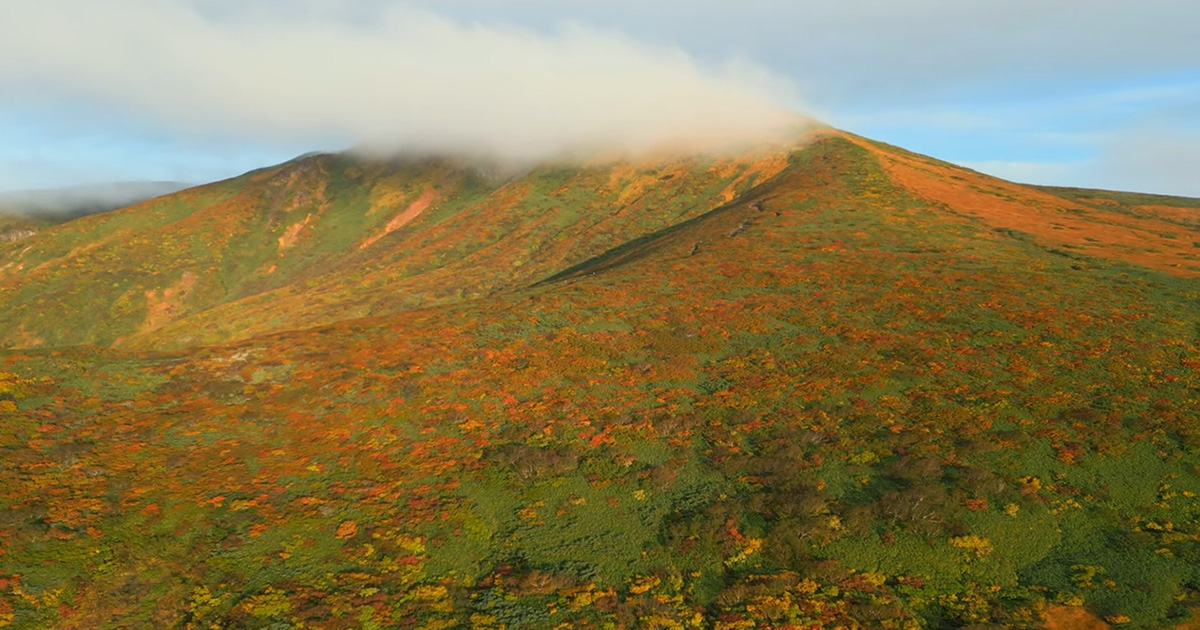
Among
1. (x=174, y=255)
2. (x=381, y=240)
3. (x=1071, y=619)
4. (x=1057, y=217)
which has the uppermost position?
(x=381, y=240)

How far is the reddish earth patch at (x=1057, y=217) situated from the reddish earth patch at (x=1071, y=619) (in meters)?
49.0

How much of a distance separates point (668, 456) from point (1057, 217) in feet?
266

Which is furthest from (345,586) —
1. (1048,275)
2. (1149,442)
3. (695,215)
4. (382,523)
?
(695,215)

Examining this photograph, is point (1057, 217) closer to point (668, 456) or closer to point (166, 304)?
point (668, 456)

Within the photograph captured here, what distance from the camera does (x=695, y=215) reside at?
405ft

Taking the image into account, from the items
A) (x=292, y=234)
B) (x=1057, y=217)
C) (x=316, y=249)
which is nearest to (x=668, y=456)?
(x=1057, y=217)

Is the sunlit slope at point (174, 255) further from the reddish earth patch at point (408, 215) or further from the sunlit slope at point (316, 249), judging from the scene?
the reddish earth patch at point (408, 215)

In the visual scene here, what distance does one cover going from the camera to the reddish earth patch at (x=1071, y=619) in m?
17.9

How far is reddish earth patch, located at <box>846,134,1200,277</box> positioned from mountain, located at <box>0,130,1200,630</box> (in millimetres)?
1401

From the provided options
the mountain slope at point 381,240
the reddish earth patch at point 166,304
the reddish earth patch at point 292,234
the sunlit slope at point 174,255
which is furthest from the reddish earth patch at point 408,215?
the reddish earth patch at point 166,304

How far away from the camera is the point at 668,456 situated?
3047cm

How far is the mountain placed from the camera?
68.2 feet

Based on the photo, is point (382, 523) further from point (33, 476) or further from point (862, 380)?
point (862, 380)

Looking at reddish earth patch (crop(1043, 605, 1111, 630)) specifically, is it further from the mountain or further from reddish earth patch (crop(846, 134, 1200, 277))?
reddish earth patch (crop(846, 134, 1200, 277))
